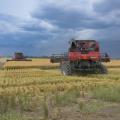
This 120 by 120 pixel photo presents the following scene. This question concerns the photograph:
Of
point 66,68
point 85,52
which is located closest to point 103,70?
point 85,52

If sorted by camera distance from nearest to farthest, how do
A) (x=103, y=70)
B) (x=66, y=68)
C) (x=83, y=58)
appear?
(x=83, y=58), (x=66, y=68), (x=103, y=70)

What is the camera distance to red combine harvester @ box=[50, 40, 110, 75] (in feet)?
126

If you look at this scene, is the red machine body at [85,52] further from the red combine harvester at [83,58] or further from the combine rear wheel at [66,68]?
the combine rear wheel at [66,68]

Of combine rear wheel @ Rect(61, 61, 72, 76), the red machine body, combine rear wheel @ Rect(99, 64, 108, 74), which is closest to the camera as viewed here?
the red machine body

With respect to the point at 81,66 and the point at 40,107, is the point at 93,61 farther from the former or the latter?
the point at 40,107

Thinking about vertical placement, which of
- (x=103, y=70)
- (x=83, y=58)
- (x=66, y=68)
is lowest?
(x=103, y=70)

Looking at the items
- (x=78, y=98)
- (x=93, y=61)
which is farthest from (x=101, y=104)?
(x=93, y=61)

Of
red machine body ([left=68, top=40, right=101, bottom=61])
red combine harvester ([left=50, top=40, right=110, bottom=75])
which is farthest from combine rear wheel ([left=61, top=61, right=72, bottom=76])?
red machine body ([left=68, top=40, right=101, bottom=61])

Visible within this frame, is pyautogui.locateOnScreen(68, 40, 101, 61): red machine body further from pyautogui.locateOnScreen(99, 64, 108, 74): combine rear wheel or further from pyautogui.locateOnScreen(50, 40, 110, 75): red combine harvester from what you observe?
pyautogui.locateOnScreen(99, 64, 108, 74): combine rear wheel

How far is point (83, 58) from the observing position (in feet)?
125

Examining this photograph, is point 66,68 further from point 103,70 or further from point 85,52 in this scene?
point 103,70

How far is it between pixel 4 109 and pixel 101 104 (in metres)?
4.37

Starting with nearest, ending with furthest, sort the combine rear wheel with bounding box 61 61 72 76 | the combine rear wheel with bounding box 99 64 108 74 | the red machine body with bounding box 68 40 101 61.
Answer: the red machine body with bounding box 68 40 101 61, the combine rear wheel with bounding box 61 61 72 76, the combine rear wheel with bounding box 99 64 108 74

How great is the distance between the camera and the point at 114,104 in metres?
17.7
